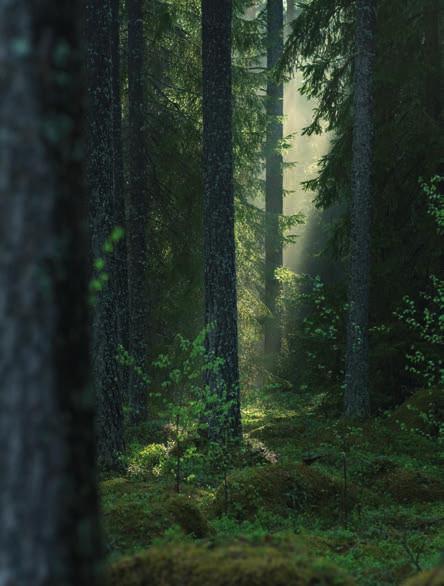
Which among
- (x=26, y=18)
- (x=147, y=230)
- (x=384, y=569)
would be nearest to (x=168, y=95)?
(x=147, y=230)

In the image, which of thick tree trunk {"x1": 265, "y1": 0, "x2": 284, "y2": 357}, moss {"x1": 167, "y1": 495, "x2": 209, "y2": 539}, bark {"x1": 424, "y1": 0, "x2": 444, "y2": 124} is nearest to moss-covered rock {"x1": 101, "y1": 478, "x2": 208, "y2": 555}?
moss {"x1": 167, "y1": 495, "x2": 209, "y2": 539}

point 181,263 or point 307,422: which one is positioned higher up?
point 181,263

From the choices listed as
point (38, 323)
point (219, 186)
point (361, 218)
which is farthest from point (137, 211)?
point (38, 323)

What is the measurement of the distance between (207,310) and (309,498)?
468 cm

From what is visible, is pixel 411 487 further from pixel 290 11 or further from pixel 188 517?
pixel 290 11

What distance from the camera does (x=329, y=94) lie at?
1717cm

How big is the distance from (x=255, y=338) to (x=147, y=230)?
4.72 m

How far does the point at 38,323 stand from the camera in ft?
8.04

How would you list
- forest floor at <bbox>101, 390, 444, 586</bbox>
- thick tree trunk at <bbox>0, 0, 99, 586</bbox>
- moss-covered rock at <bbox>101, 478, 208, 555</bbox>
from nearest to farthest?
thick tree trunk at <bbox>0, 0, 99, 586</bbox> → forest floor at <bbox>101, 390, 444, 586</bbox> → moss-covered rock at <bbox>101, 478, 208, 555</bbox>

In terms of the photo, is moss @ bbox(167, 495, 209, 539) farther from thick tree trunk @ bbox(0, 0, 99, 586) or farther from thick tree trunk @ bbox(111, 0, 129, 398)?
thick tree trunk @ bbox(111, 0, 129, 398)

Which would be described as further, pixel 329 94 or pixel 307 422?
pixel 329 94

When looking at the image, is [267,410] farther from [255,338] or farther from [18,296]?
[18,296]

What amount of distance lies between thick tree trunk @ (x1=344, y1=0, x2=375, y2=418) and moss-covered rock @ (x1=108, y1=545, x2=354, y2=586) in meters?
11.0

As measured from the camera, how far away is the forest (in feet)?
8.06
